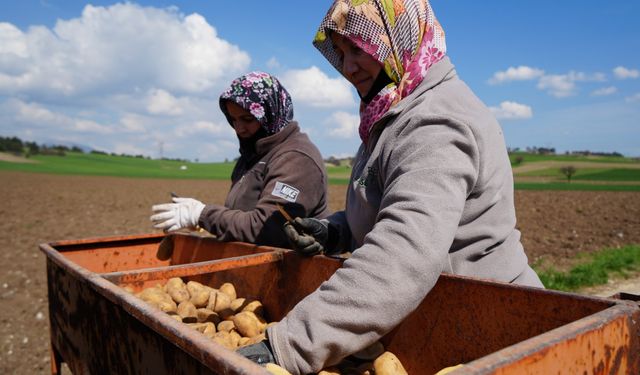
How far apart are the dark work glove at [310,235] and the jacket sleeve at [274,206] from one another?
622 mm

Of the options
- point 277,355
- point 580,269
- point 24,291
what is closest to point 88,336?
point 277,355

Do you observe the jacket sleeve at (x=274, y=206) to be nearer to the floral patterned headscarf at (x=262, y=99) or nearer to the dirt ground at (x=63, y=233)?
the floral patterned headscarf at (x=262, y=99)

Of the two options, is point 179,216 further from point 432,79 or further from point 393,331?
point 432,79

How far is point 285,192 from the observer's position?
3.19m

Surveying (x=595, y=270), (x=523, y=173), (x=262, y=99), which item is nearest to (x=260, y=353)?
(x=262, y=99)

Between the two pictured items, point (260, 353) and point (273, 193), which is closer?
point (260, 353)

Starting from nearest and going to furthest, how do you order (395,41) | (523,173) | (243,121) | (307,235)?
(395,41)
(307,235)
(243,121)
(523,173)

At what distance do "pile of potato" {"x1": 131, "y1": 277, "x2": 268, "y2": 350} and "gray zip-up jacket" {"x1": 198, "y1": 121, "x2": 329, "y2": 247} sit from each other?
42 cm

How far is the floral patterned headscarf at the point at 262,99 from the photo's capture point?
359cm

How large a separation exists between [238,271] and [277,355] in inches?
69.1

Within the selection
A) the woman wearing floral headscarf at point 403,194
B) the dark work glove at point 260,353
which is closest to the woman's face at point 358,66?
the woman wearing floral headscarf at point 403,194

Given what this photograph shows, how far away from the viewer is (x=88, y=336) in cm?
230

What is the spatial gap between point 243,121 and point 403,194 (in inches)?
95.6

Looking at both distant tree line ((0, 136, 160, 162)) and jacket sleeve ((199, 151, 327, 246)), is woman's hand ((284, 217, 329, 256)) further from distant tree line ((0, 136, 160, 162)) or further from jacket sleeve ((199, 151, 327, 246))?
distant tree line ((0, 136, 160, 162))
